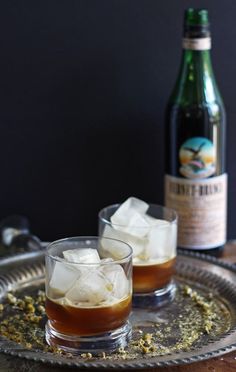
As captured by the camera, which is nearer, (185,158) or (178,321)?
(178,321)

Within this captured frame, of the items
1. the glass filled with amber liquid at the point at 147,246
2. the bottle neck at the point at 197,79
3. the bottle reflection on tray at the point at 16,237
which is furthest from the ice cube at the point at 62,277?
the bottle neck at the point at 197,79

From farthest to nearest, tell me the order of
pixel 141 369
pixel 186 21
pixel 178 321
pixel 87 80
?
pixel 87 80 → pixel 186 21 → pixel 178 321 → pixel 141 369

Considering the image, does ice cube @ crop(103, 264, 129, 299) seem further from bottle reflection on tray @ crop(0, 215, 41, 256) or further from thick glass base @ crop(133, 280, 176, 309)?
bottle reflection on tray @ crop(0, 215, 41, 256)

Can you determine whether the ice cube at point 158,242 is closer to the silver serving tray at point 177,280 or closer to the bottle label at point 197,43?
the silver serving tray at point 177,280

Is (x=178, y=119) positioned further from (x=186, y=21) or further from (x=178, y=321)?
(x=178, y=321)

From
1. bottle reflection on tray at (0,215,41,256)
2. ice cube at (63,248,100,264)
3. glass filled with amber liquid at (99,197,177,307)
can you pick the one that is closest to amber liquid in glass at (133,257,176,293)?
glass filled with amber liquid at (99,197,177,307)

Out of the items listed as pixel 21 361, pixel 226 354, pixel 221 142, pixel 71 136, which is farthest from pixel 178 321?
pixel 71 136
